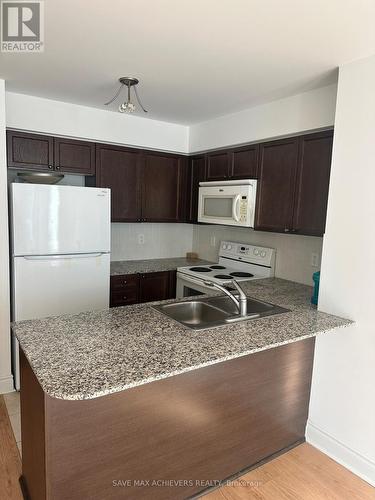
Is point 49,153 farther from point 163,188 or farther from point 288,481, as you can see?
point 288,481

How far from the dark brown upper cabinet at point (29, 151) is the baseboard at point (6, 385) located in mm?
1716

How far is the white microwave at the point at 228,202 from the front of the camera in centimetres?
293

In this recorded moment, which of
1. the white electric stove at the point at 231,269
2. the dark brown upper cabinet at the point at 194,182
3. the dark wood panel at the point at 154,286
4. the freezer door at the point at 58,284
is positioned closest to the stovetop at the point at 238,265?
the white electric stove at the point at 231,269

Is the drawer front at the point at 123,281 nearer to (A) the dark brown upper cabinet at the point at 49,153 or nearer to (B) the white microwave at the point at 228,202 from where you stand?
(B) the white microwave at the point at 228,202

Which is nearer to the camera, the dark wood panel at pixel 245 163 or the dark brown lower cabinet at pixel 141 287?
the dark wood panel at pixel 245 163

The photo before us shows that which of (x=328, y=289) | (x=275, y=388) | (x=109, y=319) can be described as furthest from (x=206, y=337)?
(x=328, y=289)

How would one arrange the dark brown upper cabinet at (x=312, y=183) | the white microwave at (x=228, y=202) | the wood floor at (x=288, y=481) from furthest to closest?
the white microwave at (x=228, y=202) < the dark brown upper cabinet at (x=312, y=183) < the wood floor at (x=288, y=481)

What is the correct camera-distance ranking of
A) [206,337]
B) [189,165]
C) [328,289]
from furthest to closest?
[189,165]
[328,289]
[206,337]

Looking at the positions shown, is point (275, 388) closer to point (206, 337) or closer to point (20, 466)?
point (206, 337)

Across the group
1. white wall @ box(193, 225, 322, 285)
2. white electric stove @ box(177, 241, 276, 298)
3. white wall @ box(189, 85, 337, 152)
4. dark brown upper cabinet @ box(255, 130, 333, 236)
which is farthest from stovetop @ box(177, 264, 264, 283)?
white wall @ box(189, 85, 337, 152)

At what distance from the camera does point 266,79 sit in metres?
2.31

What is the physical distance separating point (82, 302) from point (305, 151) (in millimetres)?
2111

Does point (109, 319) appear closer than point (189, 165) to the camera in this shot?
Yes

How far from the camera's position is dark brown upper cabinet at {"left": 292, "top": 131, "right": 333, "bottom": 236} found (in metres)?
2.40
